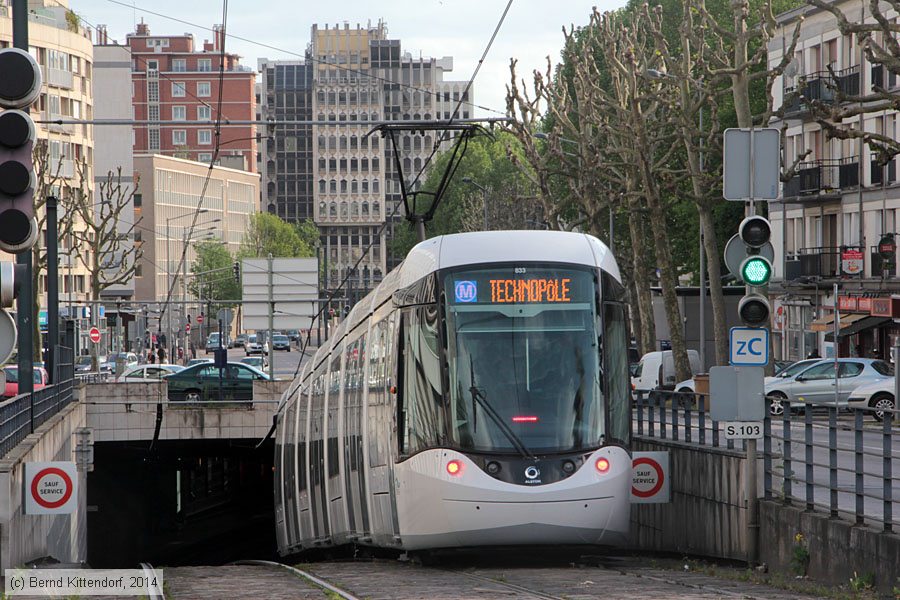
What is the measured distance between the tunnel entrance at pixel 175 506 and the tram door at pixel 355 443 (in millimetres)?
23984

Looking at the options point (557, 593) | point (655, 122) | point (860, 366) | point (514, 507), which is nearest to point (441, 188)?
point (514, 507)

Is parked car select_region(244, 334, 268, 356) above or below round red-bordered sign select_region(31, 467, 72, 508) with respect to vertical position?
below

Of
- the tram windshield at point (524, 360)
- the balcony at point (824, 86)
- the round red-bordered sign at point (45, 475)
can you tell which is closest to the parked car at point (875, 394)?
the balcony at point (824, 86)

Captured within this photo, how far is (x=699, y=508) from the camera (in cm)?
1833

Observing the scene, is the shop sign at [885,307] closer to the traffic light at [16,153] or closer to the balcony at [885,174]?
the balcony at [885,174]

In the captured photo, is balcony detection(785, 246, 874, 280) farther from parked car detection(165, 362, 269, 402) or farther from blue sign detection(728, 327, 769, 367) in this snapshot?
blue sign detection(728, 327, 769, 367)

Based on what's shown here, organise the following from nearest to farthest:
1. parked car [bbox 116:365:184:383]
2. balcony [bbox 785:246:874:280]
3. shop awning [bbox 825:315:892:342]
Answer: shop awning [bbox 825:315:892:342] → parked car [bbox 116:365:184:383] → balcony [bbox 785:246:874:280]

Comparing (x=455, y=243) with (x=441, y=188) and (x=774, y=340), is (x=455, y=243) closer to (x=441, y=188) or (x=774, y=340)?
(x=441, y=188)

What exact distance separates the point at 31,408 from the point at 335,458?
213 inches

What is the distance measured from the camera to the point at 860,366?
41.4 metres

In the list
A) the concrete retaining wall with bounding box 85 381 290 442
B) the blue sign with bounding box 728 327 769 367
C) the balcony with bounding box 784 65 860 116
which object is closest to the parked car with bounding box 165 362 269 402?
the concrete retaining wall with bounding box 85 381 290 442

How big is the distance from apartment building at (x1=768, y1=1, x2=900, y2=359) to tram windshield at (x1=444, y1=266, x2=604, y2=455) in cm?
3623

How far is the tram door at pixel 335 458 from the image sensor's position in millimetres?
19062

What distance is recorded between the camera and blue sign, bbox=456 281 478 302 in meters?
15.8
